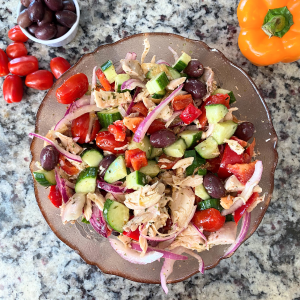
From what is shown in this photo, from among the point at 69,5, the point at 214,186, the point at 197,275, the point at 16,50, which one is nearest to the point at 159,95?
the point at 214,186

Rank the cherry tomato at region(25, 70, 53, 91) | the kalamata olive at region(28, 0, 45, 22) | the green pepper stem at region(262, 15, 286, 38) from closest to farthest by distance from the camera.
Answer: the green pepper stem at region(262, 15, 286, 38)
the kalamata olive at region(28, 0, 45, 22)
the cherry tomato at region(25, 70, 53, 91)

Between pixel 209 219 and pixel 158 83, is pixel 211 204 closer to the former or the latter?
pixel 209 219

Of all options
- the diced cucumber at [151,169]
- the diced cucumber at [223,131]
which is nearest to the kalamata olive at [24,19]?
the diced cucumber at [151,169]

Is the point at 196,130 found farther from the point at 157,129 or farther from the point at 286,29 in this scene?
the point at 286,29

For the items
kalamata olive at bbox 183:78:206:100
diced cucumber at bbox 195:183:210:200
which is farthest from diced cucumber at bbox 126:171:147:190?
kalamata olive at bbox 183:78:206:100

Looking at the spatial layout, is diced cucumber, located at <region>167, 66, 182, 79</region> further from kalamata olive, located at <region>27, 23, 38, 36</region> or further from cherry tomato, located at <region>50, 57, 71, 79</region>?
kalamata olive, located at <region>27, 23, 38, 36</region>

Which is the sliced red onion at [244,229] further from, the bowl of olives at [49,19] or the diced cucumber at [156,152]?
the bowl of olives at [49,19]

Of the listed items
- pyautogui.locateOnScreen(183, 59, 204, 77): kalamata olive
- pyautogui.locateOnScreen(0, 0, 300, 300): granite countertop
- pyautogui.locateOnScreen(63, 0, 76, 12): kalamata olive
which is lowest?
pyautogui.locateOnScreen(0, 0, 300, 300): granite countertop
